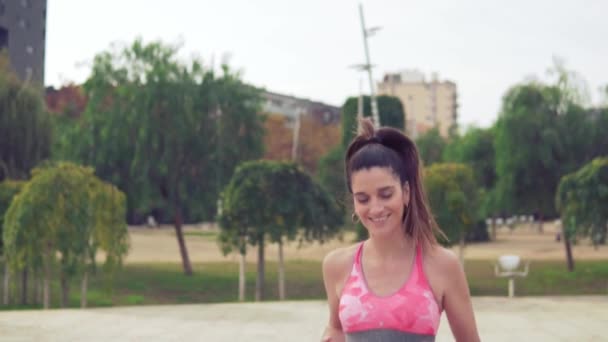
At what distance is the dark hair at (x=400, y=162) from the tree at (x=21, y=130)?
2367 cm

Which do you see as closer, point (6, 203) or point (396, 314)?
point (396, 314)

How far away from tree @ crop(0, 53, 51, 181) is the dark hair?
2367cm

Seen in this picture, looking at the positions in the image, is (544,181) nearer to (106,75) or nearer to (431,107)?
(106,75)

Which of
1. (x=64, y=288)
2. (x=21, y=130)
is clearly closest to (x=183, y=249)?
(x=21, y=130)

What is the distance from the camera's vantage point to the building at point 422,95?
131 meters

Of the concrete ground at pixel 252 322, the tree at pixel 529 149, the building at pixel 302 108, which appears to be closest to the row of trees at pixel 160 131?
the tree at pixel 529 149

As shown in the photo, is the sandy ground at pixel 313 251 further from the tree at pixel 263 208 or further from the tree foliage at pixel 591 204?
the tree foliage at pixel 591 204

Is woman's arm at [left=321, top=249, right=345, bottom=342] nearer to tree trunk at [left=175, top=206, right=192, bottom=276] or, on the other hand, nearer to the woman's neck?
the woman's neck

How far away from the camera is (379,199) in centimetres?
232

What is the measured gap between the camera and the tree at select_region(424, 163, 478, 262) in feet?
72.5

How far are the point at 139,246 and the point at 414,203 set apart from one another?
126 ft

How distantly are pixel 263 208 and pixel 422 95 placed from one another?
389 feet

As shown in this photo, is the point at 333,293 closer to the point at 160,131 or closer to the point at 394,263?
the point at 394,263

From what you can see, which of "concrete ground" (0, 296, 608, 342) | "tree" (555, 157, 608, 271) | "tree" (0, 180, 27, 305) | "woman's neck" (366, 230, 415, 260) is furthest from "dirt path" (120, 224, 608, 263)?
"woman's neck" (366, 230, 415, 260)
